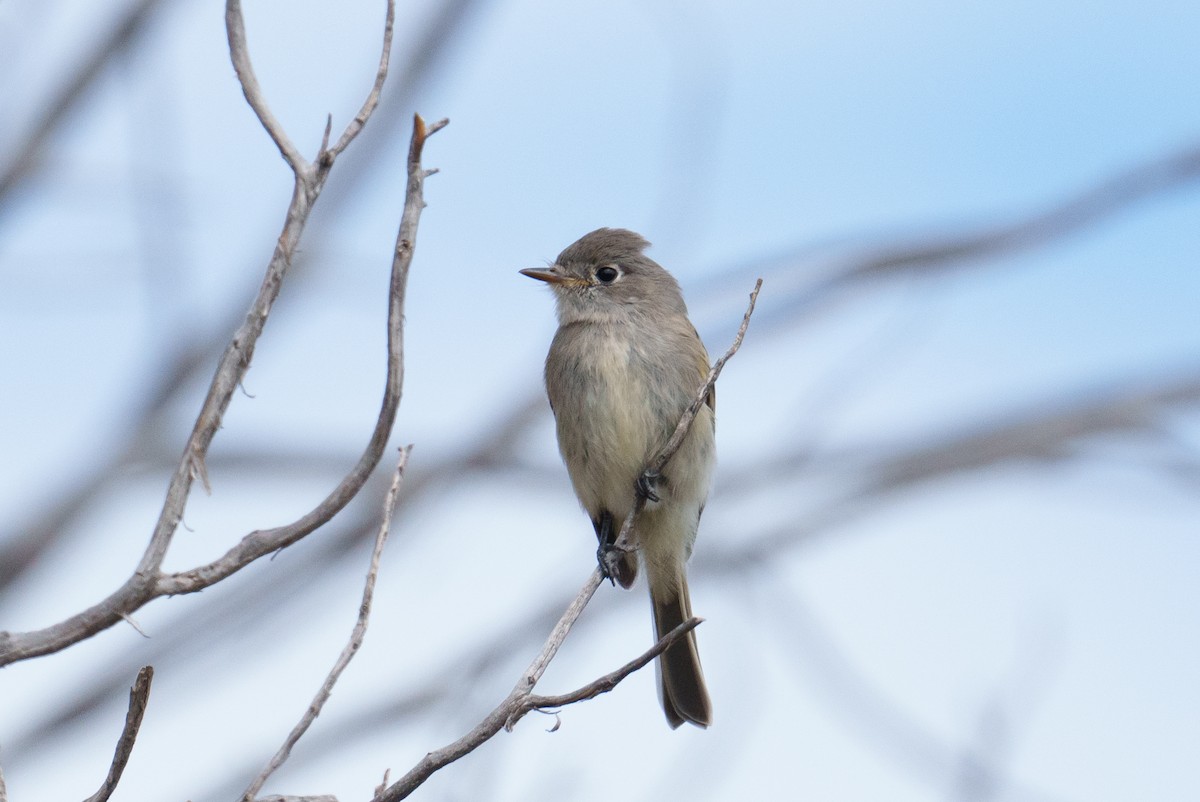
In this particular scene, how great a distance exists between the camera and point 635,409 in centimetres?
518

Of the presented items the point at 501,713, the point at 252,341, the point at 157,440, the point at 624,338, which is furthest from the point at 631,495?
the point at 252,341

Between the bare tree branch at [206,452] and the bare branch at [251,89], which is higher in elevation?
the bare branch at [251,89]

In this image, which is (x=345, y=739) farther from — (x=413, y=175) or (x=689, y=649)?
(x=413, y=175)

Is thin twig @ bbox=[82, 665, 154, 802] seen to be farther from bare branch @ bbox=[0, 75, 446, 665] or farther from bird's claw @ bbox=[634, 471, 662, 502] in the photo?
bird's claw @ bbox=[634, 471, 662, 502]

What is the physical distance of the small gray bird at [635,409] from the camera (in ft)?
17.1

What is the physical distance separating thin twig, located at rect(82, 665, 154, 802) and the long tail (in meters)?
3.43

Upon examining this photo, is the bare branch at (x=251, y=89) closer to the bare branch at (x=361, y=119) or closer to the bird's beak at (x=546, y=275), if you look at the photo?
the bare branch at (x=361, y=119)

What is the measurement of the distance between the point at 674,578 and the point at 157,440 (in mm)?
2368

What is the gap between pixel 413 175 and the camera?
232 centimetres

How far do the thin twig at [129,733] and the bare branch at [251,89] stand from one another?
0.89 m

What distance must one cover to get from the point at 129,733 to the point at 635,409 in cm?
330

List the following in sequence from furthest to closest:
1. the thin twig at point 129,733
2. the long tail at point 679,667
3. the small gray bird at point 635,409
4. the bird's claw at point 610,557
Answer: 1. the long tail at point 679,667
2. the small gray bird at point 635,409
3. the bird's claw at point 610,557
4. the thin twig at point 129,733

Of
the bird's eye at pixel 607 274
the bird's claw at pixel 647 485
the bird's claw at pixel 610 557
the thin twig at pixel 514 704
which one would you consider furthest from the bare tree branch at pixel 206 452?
the bird's eye at pixel 607 274

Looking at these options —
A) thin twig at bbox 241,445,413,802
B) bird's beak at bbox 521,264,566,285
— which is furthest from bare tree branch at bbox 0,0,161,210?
thin twig at bbox 241,445,413,802
